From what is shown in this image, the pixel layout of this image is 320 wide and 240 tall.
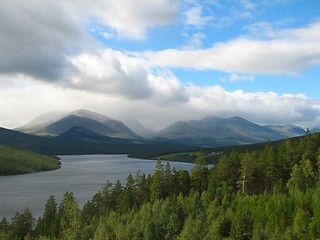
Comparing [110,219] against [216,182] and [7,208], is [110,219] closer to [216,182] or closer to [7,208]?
[216,182]

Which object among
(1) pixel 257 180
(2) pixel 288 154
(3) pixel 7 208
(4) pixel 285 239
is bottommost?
(3) pixel 7 208

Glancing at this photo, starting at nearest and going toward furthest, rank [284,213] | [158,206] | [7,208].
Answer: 1. [284,213]
2. [158,206]
3. [7,208]

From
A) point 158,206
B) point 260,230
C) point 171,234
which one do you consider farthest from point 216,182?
point 260,230

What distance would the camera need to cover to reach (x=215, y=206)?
275 feet

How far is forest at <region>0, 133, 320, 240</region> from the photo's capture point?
67188 millimetres

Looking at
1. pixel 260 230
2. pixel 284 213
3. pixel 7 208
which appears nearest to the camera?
pixel 260 230

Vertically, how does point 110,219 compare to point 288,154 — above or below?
below

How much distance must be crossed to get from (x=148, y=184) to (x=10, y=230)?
42263mm

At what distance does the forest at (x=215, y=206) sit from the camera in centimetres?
6719

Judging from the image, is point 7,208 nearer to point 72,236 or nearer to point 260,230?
point 72,236

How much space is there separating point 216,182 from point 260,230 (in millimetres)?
38064

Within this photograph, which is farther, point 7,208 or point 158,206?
point 7,208

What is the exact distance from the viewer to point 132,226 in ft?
269

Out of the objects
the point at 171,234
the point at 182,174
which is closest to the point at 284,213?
the point at 171,234
